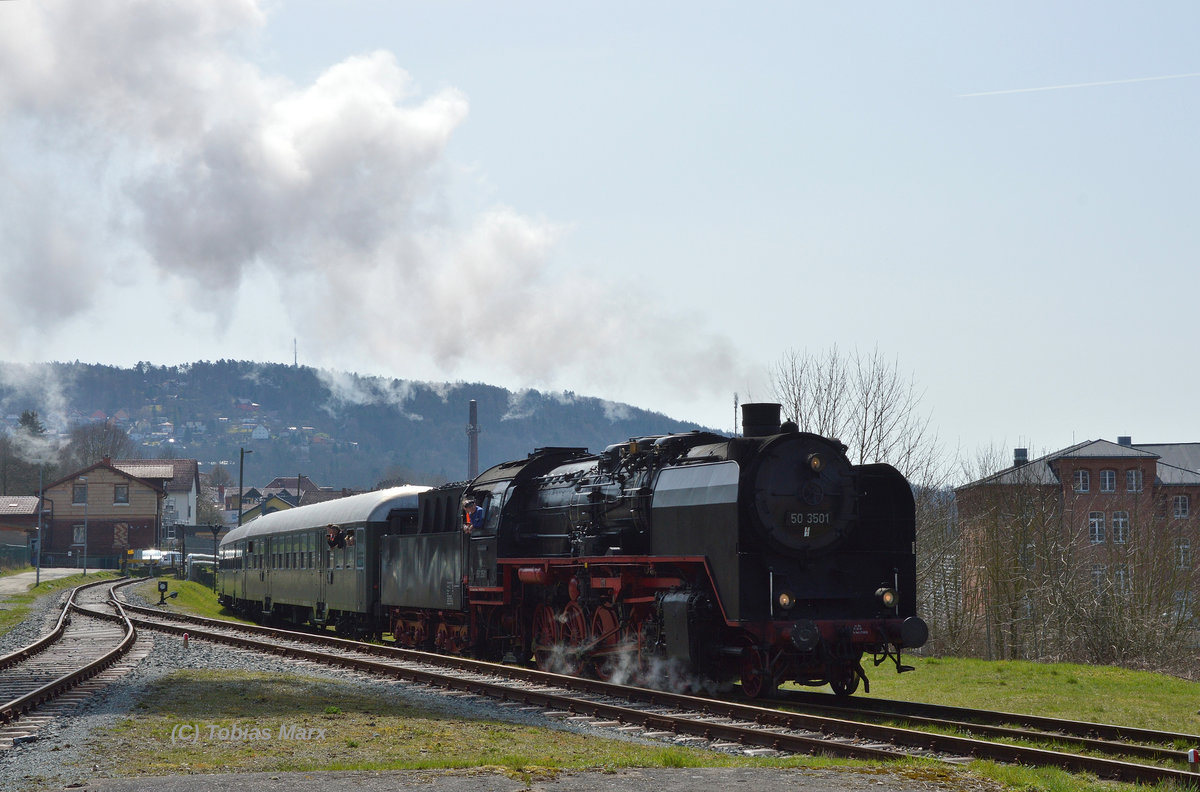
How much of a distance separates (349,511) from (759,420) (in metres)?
15.5

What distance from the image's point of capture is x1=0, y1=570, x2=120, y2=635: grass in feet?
109

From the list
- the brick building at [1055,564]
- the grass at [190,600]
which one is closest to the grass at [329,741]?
the grass at [190,600]

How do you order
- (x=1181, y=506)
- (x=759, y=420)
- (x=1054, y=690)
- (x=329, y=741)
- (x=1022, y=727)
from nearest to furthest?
1. (x=329, y=741)
2. (x=1022, y=727)
3. (x=759, y=420)
4. (x=1054, y=690)
5. (x=1181, y=506)

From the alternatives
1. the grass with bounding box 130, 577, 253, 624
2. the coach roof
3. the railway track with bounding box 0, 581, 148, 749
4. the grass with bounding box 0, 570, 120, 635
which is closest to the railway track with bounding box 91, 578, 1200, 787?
the railway track with bounding box 0, 581, 148, 749

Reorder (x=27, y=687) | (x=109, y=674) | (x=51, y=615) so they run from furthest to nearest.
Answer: (x=51, y=615)
(x=109, y=674)
(x=27, y=687)

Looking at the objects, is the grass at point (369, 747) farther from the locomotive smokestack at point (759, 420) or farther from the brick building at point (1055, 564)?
the brick building at point (1055, 564)

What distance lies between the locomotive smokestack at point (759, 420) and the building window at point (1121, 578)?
80.2ft

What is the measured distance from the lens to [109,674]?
1862 centimetres

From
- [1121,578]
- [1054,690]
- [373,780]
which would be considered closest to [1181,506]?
[1121,578]

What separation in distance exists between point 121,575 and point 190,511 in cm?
4998

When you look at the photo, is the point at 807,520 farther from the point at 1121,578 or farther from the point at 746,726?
the point at 1121,578

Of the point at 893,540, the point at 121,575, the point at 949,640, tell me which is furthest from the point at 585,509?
the point at 121,575

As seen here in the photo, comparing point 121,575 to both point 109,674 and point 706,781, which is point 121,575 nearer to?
point 109,674

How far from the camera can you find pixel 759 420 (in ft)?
54.3
